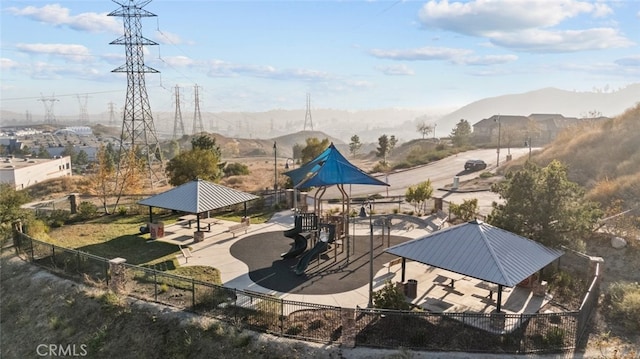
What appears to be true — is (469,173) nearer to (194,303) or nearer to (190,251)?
(190,251)

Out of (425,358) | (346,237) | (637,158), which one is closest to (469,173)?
(637,158)

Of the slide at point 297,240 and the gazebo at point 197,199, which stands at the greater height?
the gazebo at point 197,199

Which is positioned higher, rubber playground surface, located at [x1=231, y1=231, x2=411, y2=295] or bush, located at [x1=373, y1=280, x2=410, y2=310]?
bush, located at [x1=373, y1=280, x2=410, y2=310]

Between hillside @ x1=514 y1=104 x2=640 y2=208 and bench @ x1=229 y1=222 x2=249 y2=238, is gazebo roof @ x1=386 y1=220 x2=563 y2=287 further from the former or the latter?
hillside @ x1=514 y1=104 x2=640 y2=208

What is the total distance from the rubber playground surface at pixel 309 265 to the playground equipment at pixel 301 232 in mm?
374

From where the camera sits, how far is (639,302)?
1498 cm

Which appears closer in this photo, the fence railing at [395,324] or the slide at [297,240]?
the fence railing at [395,324]

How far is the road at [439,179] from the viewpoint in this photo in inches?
1484

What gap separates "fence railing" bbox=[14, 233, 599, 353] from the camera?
13070 millimetres

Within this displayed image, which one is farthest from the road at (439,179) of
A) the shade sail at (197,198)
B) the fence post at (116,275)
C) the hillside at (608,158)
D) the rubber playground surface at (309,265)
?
the fence post at (116,275)

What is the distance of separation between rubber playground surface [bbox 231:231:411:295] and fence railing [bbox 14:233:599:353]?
2640mm

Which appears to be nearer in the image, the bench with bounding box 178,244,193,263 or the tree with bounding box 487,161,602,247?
the tree with bounding box 487,161,602,247

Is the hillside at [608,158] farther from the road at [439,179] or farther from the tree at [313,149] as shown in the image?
the tree at [313,149]

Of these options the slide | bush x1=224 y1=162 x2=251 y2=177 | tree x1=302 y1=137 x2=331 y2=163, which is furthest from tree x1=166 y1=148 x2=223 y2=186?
bush x1=224 y1=162 x2=251 y2=177
